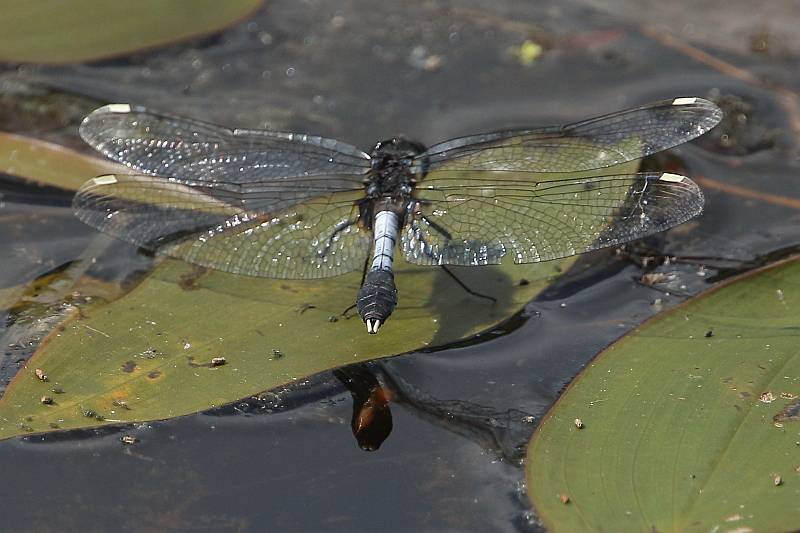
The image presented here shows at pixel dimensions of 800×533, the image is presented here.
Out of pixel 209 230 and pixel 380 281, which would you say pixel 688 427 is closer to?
pixel 380 281

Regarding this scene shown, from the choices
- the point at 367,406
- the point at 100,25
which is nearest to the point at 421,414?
the point at 367,406

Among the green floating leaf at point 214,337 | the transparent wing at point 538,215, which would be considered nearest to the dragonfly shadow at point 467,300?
the green floating leaf at point 214,337

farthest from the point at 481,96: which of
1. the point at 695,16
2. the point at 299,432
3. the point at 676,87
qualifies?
the point at 299,432

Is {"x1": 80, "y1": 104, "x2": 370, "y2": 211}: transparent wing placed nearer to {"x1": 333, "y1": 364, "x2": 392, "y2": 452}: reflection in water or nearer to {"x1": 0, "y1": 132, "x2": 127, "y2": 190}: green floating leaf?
{"x1": 0, "y1": 132, "x2": 127, "y2": 190}: green floating leaf

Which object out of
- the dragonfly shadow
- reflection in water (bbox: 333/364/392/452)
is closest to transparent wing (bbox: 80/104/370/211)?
the dragonfly shadow

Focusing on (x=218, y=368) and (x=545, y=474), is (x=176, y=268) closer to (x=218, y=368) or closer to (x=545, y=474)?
(x=218, y=368)
